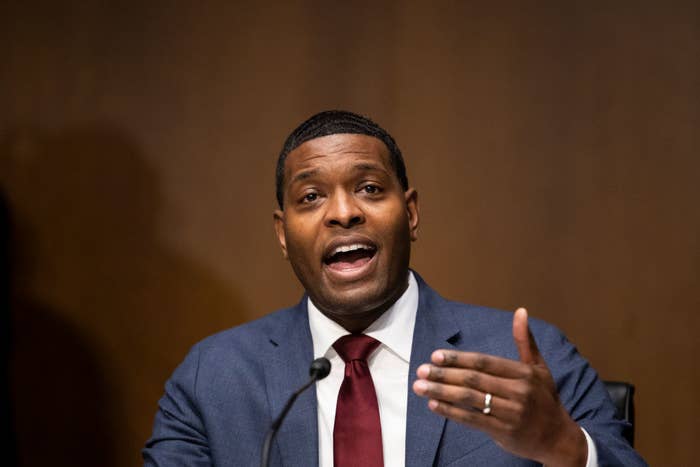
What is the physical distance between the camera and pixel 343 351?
1.78 meters

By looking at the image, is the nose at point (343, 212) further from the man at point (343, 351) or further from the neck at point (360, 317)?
the neck at point (360, 317)

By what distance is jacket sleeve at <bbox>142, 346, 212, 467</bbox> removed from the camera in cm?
168

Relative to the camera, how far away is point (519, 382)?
124 centimetres

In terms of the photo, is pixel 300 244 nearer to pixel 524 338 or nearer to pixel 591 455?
pixel 524 338

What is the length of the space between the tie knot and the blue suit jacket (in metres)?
0.09

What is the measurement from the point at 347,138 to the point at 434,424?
68 centimetres

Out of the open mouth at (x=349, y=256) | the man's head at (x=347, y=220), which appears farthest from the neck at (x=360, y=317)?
the open mouth at (x=349, y=256)

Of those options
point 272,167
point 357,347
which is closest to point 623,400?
point 357,347

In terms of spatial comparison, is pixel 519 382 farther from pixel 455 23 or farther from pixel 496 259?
pixel 455 23

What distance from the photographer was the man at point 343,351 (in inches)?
64.6

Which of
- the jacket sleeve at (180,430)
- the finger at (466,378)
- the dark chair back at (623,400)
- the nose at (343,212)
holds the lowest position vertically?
the jacket sleeve at (180,430)

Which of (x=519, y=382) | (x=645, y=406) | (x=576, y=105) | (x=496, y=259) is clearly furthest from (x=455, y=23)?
(x=519, y=382)

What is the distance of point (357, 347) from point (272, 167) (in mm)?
1190

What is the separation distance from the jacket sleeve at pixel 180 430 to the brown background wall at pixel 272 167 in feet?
3.29
